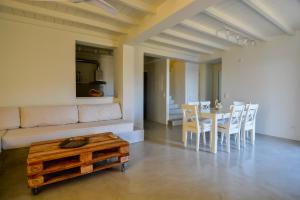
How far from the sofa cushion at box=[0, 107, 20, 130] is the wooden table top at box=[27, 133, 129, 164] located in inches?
42.5

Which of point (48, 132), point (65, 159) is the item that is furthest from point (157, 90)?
point (65, 159)

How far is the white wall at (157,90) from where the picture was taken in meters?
6.64

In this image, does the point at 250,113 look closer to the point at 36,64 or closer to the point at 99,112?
the point at 99,112

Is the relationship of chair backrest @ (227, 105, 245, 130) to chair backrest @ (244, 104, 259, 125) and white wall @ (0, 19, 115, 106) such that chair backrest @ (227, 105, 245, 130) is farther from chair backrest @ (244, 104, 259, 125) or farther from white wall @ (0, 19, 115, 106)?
white wall @ (0, 19, 115, 106)

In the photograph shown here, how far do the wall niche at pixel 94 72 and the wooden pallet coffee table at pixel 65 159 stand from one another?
401cm

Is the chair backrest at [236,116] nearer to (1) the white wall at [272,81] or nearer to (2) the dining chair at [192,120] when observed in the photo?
(2) the dining chair at [192,120]

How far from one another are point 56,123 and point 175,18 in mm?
2898

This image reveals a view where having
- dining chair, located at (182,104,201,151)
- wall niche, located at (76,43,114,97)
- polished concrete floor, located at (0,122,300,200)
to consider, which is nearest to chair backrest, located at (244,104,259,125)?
polished concrete floor, located at (0,122,300,200)

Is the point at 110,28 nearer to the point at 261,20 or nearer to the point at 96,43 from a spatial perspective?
the point at 96,43

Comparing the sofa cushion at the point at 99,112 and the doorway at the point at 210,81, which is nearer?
the sofa cushion at the point at 99,112

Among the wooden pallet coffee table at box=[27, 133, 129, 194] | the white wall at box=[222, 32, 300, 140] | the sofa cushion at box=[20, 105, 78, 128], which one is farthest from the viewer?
the white wall at box=[222, 32, 300, 140]

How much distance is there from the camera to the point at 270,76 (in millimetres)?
4777

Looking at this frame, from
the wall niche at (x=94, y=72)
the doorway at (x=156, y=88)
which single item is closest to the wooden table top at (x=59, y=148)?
the wall niche at (x=94, y=72)

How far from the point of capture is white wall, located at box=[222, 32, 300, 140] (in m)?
4.38
